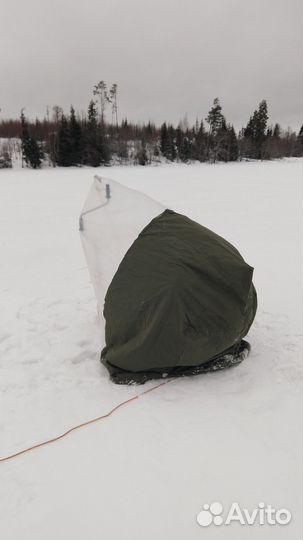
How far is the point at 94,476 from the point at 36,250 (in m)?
5.42

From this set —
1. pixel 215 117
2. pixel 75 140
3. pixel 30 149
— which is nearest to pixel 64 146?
pixel 75 140

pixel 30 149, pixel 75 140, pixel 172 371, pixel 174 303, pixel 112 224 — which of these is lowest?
pixel 172 371

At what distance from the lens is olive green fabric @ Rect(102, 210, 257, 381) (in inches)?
93.7

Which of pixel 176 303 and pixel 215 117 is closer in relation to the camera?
pixel 176 303

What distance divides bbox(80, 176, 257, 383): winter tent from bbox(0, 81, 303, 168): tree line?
3709cm

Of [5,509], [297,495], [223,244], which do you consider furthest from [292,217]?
[5,509]

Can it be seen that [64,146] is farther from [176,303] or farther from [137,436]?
[137,436]

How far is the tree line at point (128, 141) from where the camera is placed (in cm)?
3728

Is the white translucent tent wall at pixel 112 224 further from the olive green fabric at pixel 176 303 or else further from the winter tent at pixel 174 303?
the olive green fabric at pixel 176 303

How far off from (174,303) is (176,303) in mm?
14

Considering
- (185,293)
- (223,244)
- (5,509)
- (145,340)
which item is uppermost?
(223,244)

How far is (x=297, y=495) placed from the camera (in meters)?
1.82

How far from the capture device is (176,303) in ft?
7.72

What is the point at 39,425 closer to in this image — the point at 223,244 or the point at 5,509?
the point at 5,509
